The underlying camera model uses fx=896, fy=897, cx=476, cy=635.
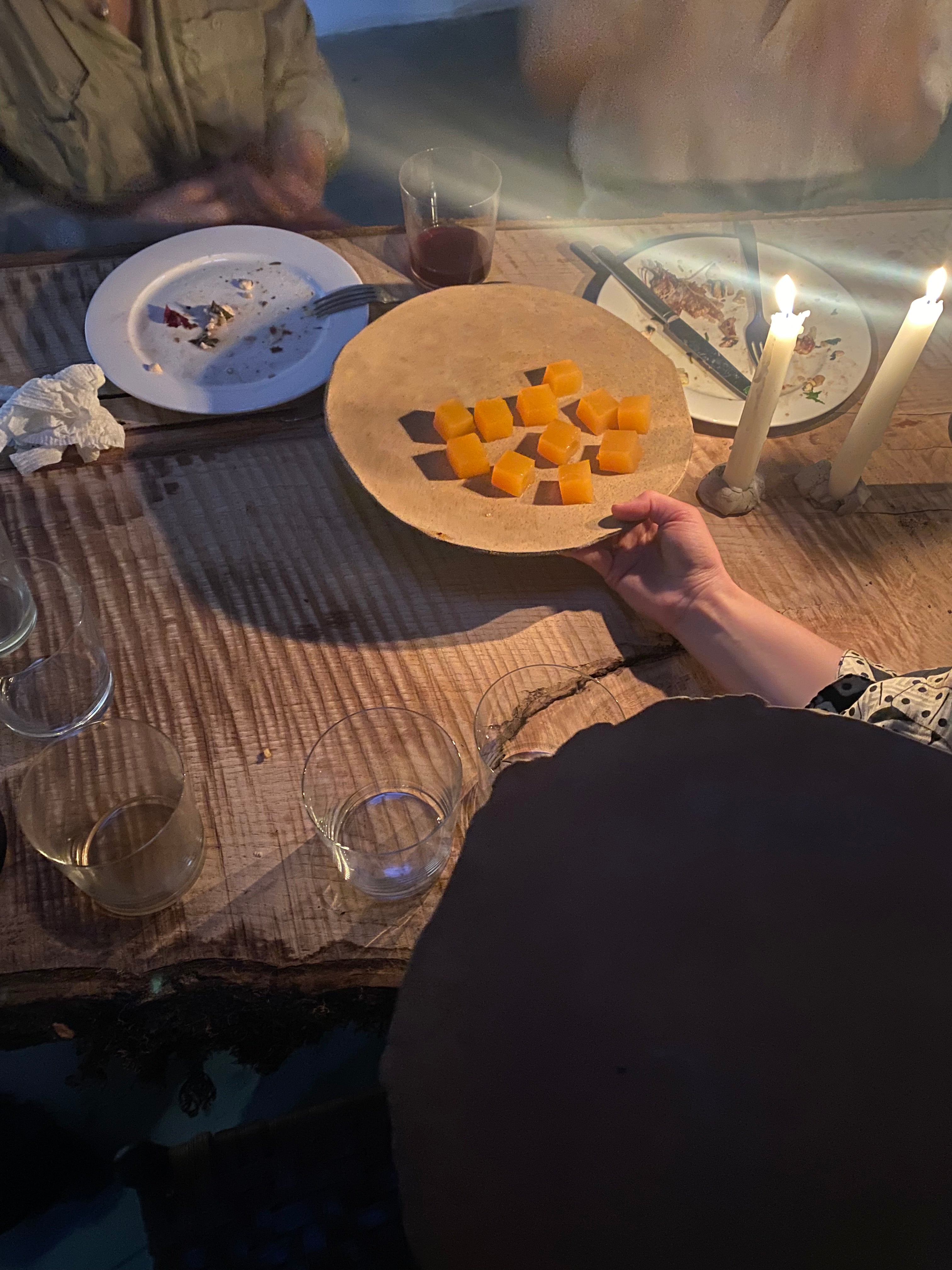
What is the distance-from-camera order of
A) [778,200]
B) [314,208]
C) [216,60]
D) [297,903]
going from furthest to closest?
[778,200], [314,208], [216,60], [297,903]

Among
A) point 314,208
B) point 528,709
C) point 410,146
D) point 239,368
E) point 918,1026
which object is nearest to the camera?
point 918,1026

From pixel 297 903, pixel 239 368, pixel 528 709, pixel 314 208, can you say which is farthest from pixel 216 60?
pixel 297 903

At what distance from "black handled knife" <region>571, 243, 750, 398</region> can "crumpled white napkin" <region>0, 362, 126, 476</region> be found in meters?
0.93

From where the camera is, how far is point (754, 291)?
166 cm

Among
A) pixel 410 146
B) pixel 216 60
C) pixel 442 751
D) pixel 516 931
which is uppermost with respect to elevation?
pixel 516 931

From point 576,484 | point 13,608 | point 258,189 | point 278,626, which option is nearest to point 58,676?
point 13,608

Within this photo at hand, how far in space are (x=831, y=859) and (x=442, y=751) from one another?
0.70 meters

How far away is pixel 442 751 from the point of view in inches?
42.8

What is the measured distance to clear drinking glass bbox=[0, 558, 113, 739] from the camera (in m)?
1.11

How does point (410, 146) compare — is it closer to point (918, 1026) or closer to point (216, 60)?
point (216, 60)

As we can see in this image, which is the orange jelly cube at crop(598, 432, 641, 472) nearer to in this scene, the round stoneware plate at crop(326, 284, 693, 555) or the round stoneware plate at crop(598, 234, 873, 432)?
the round stoneware plate at crop(326, 284, 693, 555)

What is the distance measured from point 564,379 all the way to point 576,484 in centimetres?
21

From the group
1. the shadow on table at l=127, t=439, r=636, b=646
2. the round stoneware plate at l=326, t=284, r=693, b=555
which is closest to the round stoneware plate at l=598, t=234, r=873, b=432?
the round stoneware plate at l=326, t=284, r=693, b=555

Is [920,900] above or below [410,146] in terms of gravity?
above
